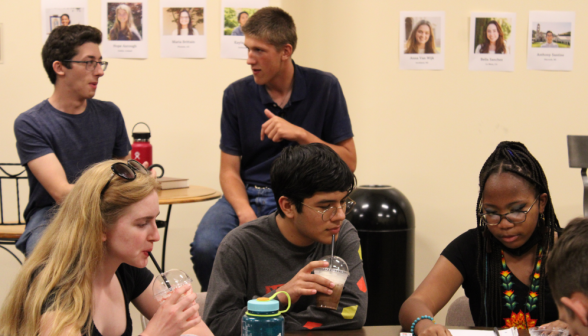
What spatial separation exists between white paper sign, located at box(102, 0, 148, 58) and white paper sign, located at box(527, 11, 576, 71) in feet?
7.57

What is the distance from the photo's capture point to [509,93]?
3.44 meters

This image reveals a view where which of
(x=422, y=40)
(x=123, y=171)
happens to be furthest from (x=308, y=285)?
(x=422, y=40)

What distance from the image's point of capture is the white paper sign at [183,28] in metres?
3.49

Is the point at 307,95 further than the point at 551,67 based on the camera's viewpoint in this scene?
No

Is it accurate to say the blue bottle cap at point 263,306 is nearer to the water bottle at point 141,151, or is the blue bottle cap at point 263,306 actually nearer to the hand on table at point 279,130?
the hand on table at point 279,130

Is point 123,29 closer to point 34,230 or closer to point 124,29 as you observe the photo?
point 124,29

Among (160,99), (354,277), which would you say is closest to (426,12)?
(160,99)

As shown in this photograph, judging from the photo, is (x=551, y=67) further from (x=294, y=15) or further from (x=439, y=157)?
(x=294, y=15)

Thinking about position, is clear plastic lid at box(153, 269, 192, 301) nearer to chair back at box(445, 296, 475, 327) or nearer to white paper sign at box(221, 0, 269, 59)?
chair back at box(445, 296, 475, 327)

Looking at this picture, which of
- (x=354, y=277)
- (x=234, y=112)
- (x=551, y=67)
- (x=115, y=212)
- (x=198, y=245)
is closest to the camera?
(x=115, y=212)

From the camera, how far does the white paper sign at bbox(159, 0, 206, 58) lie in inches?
137

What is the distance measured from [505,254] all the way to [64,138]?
6.36 feet

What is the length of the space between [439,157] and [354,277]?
1.94m

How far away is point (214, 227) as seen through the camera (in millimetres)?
2604
